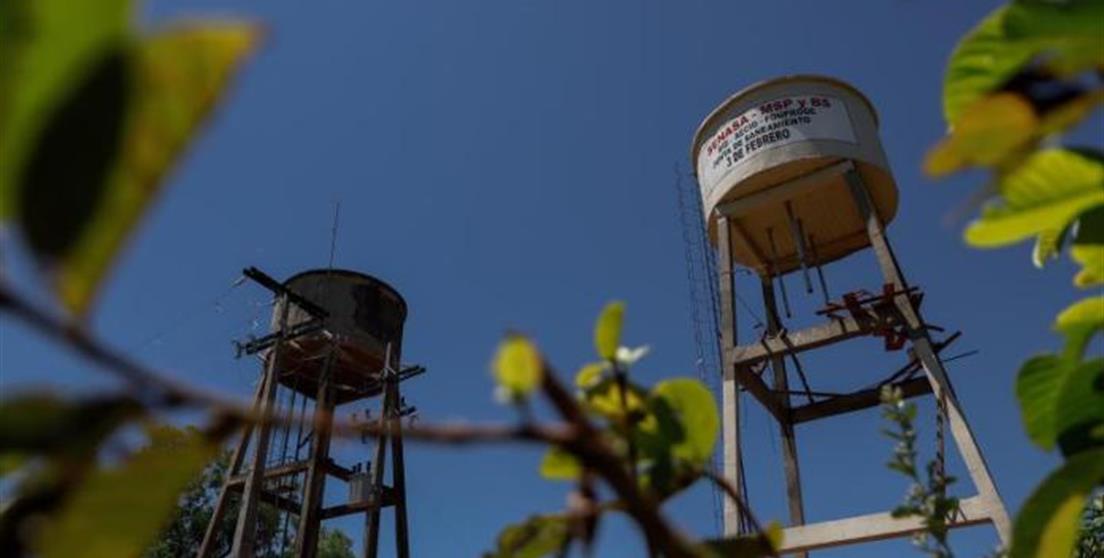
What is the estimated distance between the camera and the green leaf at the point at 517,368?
20 cm

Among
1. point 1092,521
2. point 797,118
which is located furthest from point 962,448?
point 797,118

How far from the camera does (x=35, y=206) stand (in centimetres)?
14

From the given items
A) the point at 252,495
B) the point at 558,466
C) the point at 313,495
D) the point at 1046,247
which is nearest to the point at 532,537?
the point at 558,466

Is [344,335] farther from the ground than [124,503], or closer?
farther from the ground

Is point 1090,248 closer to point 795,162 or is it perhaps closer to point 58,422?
point 58,422

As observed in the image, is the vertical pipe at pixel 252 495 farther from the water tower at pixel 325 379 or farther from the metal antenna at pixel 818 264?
Answer: the metal antenna at pixel 818 264

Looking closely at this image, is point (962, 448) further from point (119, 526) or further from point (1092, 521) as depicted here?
point (119, 526)

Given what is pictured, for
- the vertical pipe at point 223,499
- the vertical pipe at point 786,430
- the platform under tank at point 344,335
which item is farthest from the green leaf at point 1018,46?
the platform under tank at point 344,335

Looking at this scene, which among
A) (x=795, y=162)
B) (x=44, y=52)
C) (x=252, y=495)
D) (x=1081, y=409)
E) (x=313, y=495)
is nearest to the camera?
(x=44, y=52)

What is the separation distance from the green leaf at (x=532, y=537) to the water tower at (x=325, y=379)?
8.34 meters

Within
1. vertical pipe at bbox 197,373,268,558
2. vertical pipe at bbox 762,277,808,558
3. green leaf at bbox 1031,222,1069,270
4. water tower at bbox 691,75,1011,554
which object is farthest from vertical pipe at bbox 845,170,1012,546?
vertical pipe at bbox 197,373,268,558

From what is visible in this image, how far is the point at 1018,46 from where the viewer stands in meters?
0.27

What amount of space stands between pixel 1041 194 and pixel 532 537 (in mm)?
232

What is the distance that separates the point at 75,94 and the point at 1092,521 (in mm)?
5534
